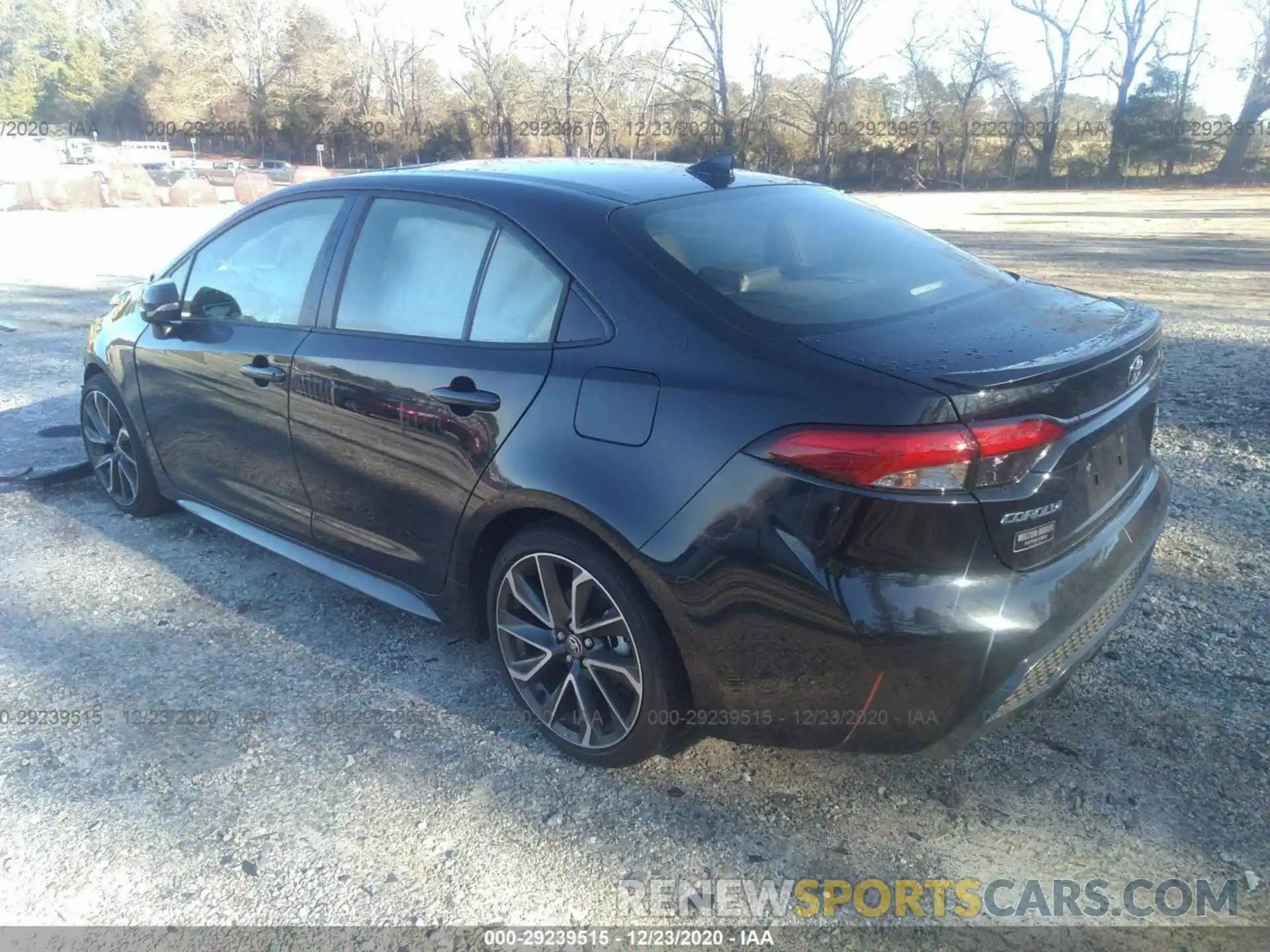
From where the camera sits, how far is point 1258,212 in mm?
24688

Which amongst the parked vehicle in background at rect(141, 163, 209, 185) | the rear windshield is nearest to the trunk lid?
the rear windshield

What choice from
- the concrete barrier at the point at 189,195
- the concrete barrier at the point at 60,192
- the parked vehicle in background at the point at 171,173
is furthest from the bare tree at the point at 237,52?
the concrete barrier at the point at 60,192

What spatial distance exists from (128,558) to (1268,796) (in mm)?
4511

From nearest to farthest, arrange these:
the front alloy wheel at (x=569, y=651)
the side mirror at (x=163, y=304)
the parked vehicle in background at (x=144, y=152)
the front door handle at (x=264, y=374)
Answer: the front alloy wheel at (x=569, y=651)
the front door handle at (x=264, y=374)
the side mirror at (x=163, y=304)
the parked vehicle in background at (x=144, y=152)

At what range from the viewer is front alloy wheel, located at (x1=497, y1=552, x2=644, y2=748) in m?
2.72

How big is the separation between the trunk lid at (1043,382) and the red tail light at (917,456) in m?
0.04

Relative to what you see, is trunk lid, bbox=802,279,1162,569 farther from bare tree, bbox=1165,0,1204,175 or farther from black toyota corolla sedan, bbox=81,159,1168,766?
bare tree, bbox=1165,0,1204,175

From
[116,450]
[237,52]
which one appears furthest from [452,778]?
[237,52]

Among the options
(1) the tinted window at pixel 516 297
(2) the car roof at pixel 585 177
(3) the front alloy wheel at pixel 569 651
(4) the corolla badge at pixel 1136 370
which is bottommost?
(3) the front alloy wheel at pixel 569 651

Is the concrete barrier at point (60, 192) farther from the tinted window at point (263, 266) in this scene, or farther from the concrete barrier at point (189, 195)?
the tinted window at point (263, 266)

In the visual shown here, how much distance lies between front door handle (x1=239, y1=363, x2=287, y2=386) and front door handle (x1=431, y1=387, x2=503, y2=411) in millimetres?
884

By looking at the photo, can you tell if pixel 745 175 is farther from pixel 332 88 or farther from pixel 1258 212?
pixel 332 88

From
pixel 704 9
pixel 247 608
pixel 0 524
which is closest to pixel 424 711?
pixel 247 608

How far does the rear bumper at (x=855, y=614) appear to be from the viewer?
2.20 metres
